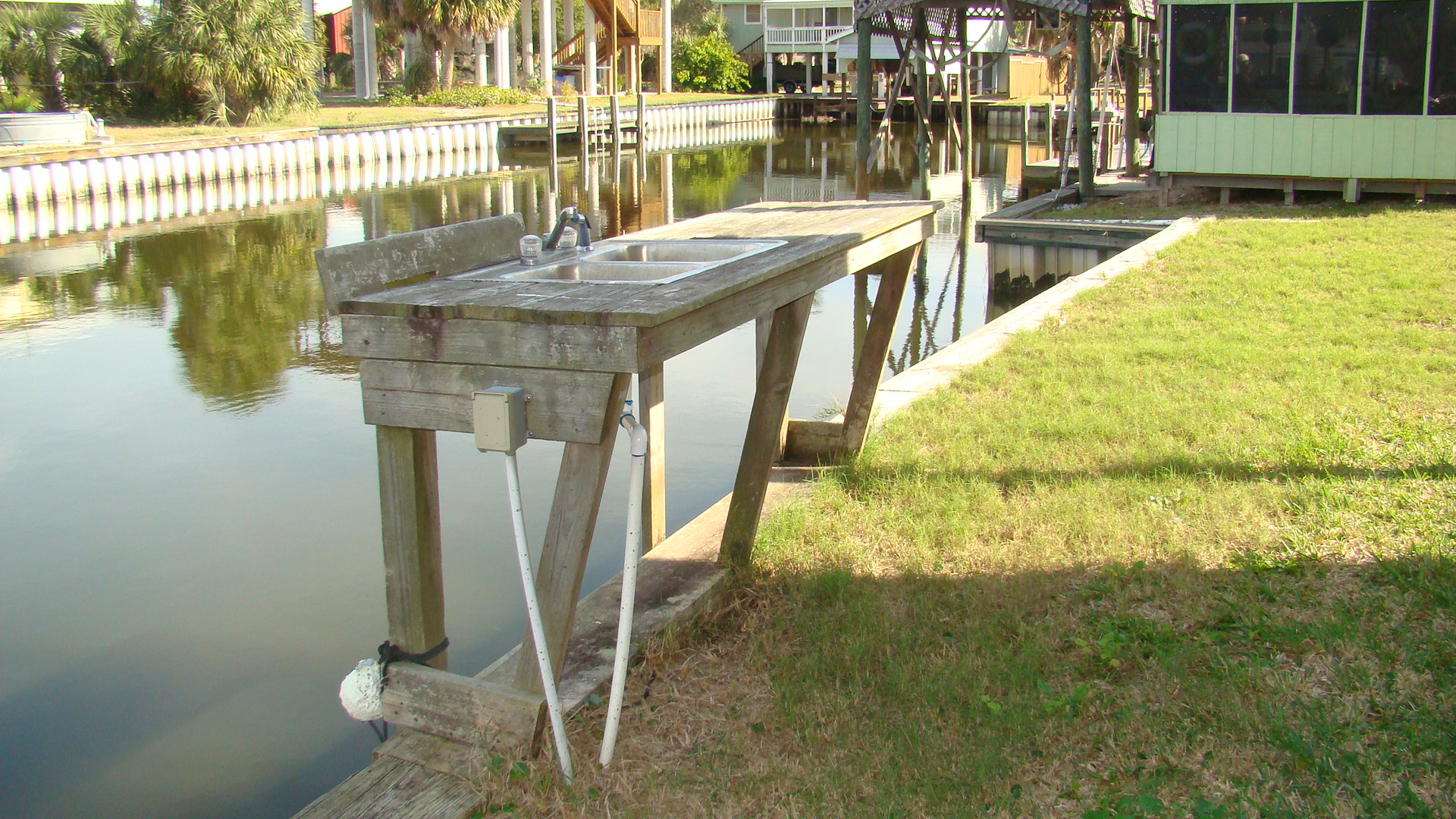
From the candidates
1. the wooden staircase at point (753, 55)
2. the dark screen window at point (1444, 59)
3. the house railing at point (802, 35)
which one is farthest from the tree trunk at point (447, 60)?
the dark screen window at point (1444, 59)

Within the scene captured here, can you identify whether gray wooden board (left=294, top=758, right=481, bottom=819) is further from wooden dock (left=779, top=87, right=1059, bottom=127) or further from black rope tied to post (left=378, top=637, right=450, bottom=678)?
wooden dock (left=779, top=87, right=1059, bottom=127)

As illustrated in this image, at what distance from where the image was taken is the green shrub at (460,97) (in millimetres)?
38984

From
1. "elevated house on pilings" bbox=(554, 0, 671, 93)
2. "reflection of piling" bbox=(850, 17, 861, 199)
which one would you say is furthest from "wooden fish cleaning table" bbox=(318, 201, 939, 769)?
Answer: "elevated house on pilings" bbox=(554, 0, 671, 93)

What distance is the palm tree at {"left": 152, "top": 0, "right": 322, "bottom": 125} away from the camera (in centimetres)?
2905

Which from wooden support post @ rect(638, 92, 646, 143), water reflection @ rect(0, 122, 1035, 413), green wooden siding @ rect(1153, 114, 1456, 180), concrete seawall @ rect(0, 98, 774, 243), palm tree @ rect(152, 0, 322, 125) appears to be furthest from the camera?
wooden support post @ rect(638, 92, 646, 143)

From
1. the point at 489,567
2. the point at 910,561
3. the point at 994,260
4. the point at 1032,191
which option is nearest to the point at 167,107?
A: the point at 1032,191

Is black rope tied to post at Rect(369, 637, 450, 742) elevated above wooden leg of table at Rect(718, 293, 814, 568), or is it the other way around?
wooden leg of table at Rect(718, 293, 814, 568)

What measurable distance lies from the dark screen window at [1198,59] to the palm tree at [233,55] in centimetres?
2216

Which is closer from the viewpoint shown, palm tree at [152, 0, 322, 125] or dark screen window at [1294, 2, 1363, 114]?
dark screen window at [1294, 2, 1363, 114]

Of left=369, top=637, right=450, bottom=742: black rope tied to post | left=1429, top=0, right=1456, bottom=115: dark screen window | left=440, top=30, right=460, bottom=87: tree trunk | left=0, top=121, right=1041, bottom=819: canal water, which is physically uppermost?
left=440, top=30, right=460, bottom=87: tree trunk

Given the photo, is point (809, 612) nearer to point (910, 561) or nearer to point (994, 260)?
point (910, 561)

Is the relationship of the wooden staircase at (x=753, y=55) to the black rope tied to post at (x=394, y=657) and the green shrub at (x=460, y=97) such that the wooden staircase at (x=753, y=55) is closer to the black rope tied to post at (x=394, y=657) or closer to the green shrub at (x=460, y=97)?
the green shrub at (x=460, y=97)

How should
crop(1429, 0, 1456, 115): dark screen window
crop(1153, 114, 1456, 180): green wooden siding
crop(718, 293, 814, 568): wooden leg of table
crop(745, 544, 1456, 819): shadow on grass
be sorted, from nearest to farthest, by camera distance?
crop(745, 544, 1456, 819): shadow on grass
crop(718, 293, 814, 568): wooden leg of table
crop(1429, 0, 1456, 115): dark screen window
crop(1153, 114, 1456, 180): green wooden siding

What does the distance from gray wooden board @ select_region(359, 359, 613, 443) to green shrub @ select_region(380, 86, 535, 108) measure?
123 feet
